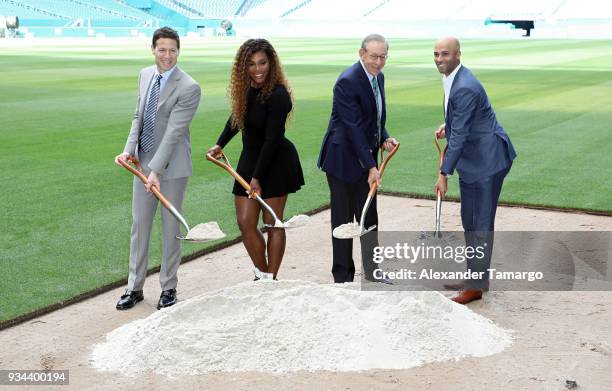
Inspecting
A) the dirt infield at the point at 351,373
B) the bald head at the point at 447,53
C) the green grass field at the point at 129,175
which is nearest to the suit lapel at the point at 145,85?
the dirt infield at the point at 351,373

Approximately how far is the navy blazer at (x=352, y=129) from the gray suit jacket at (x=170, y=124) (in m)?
1.03

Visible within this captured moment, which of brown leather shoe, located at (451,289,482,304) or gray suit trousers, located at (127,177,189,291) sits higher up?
gray suit trousers, located at (127,177,189,291)

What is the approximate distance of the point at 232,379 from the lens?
4930 millimetres

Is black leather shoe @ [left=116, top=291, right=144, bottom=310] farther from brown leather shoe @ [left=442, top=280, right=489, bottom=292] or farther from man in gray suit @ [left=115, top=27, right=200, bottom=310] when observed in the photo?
brown leather shoe @ [left=442, top=280, right=489, bottom=292]

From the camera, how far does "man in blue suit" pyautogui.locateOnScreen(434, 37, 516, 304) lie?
610cm

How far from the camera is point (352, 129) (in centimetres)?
628

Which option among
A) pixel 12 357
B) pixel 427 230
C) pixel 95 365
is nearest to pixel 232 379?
pixel 95 365

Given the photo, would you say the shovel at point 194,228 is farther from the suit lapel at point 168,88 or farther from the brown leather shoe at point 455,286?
the brown leather shoe at point 455,286

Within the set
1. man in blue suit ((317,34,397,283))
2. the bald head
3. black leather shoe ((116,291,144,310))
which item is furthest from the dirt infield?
the bald head

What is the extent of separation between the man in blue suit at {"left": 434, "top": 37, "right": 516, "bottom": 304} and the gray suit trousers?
1.94 metres

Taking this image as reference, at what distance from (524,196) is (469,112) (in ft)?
14.9

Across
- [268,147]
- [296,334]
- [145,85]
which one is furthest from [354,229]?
[145,85]

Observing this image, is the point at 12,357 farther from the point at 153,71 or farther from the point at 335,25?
the point at 335,25

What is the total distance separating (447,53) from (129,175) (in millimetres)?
6747
